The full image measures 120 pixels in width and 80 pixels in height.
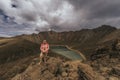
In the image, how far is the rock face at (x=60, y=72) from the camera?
23656mm

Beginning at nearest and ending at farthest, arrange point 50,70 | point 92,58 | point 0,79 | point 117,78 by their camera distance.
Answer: point 117,78
point 50,70
point 92,58
point 0,79

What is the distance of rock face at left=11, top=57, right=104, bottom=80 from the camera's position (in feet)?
77.6

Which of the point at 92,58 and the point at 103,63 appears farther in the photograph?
the point at 92,58

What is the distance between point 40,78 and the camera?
25.2 metres

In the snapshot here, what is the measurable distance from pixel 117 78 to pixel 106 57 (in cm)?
475

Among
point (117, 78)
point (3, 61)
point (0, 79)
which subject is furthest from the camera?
point (3, 61)

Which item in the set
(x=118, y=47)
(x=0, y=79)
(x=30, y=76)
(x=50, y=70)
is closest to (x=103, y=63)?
(x=118, y=47)

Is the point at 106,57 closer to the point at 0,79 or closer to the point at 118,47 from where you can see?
the point at 118,47

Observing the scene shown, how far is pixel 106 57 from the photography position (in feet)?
88.3

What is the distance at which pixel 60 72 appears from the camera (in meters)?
25.3

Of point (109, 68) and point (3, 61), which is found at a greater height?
point (109, 68)

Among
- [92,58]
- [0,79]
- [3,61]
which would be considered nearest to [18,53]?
[3,61]

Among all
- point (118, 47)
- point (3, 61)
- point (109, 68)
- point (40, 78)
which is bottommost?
point (3, 61)

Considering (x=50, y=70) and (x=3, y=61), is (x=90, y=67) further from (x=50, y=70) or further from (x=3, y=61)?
(x=3, y=61)
